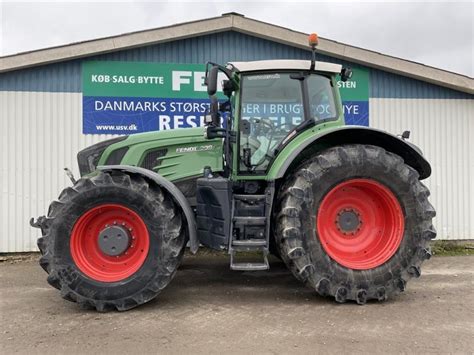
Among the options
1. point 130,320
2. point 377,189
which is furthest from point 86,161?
point 377,189

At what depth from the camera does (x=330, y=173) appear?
478 centimetres

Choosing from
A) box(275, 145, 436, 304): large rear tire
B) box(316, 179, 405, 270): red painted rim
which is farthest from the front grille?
box(316, 179, 405, 270): red painted rim

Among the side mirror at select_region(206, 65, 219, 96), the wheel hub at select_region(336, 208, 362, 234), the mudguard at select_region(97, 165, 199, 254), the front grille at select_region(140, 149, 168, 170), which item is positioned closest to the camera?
the side mirror at select_region(206, 65, 219, 96)

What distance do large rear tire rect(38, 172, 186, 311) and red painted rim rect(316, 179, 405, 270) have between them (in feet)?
5.47

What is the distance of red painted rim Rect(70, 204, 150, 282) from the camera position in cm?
467

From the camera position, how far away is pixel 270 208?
4887 millimetres

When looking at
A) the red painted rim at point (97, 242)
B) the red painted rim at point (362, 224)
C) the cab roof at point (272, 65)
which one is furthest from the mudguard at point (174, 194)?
the cab roof at point (272, 65)

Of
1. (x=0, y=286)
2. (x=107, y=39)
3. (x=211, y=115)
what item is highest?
(x=107, y=39)

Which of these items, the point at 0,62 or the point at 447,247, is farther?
the point at 447,247

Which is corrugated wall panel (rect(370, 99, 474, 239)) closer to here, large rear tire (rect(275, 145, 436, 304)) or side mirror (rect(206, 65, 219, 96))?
large rear tire (rect(275, 145, 436, 304))

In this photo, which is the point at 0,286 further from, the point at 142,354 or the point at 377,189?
the point at 377,189

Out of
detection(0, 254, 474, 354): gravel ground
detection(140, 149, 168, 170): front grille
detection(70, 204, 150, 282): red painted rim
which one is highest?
detection(140, 149, 168, 170): front grille

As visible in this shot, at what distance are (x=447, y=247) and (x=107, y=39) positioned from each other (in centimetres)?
756

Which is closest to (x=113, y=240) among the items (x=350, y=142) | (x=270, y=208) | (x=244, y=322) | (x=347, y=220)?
(x=244, y=322)
